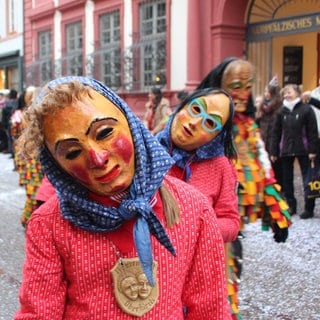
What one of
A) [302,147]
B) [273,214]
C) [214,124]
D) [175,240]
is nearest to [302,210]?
[302,147]

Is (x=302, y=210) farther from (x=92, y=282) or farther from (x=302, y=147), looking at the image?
(x=92, y=282)

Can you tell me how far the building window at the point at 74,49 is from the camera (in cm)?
1630

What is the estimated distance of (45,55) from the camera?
18.4 meters

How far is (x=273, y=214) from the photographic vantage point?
309cm

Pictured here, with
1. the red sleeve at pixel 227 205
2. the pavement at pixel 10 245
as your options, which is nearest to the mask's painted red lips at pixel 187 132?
the red sleeve at pixel 227 205

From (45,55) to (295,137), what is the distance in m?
12.9

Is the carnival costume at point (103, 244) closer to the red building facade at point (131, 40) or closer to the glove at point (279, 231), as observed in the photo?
the glove at point (279, 231)

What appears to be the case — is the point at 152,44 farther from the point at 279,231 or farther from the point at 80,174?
the point at 80,174

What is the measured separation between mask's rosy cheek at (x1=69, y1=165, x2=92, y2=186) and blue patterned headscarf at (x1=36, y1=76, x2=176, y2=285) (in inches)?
1.4

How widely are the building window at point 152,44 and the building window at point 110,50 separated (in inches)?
39.1

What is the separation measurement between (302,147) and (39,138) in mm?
5931

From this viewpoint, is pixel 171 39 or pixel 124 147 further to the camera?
pixel 171 39

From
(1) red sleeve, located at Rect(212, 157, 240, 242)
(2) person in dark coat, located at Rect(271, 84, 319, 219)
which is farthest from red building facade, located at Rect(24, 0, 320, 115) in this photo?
(1) red sleeve, located at Rect(212, 157, 240, 242)

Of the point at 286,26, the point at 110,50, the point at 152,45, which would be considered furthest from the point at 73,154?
the point at 110,50
